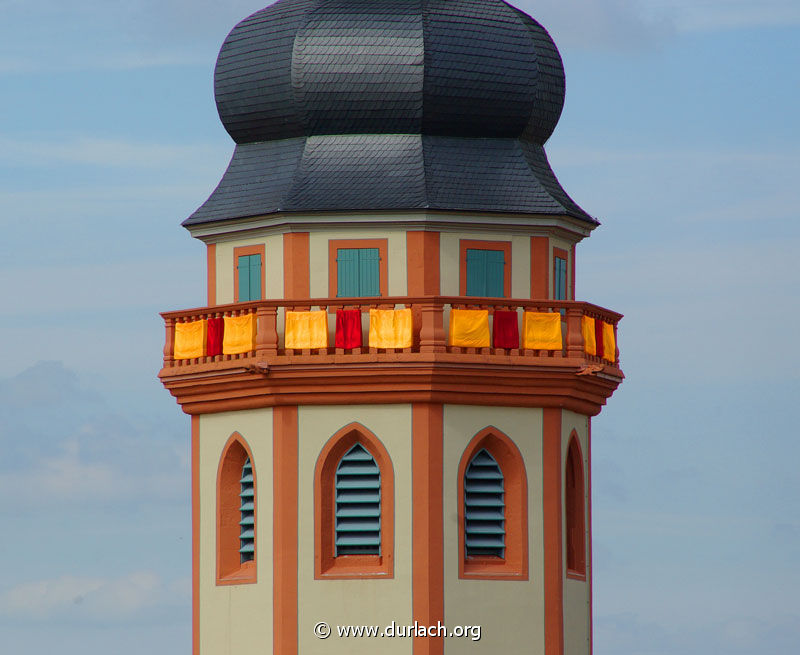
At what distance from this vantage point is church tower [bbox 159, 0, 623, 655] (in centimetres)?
8750

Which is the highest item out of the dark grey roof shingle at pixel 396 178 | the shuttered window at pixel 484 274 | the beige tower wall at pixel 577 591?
the dark grey roof shingle at pixel 396 178

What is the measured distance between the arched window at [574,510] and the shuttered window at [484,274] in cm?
347

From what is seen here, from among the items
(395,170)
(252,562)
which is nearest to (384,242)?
(395,170)

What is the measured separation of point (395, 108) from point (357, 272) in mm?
3342

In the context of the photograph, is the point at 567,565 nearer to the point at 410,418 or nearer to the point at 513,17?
the point at 410,418

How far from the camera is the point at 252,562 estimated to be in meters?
89.0

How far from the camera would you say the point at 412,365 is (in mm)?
87188

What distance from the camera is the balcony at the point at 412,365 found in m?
87.3

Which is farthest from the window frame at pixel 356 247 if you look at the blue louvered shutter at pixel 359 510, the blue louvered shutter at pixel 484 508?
the blue louvered shutter at pixel 484 508

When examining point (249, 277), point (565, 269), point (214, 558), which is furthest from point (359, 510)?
point (565, 269)

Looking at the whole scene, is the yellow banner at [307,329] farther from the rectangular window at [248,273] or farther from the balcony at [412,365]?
the rectangular window at [248,273]

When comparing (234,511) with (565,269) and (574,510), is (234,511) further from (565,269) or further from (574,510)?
(565,269)

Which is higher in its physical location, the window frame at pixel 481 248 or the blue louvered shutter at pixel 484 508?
the window frame at pixel 481 248

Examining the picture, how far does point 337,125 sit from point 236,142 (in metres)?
2.81
